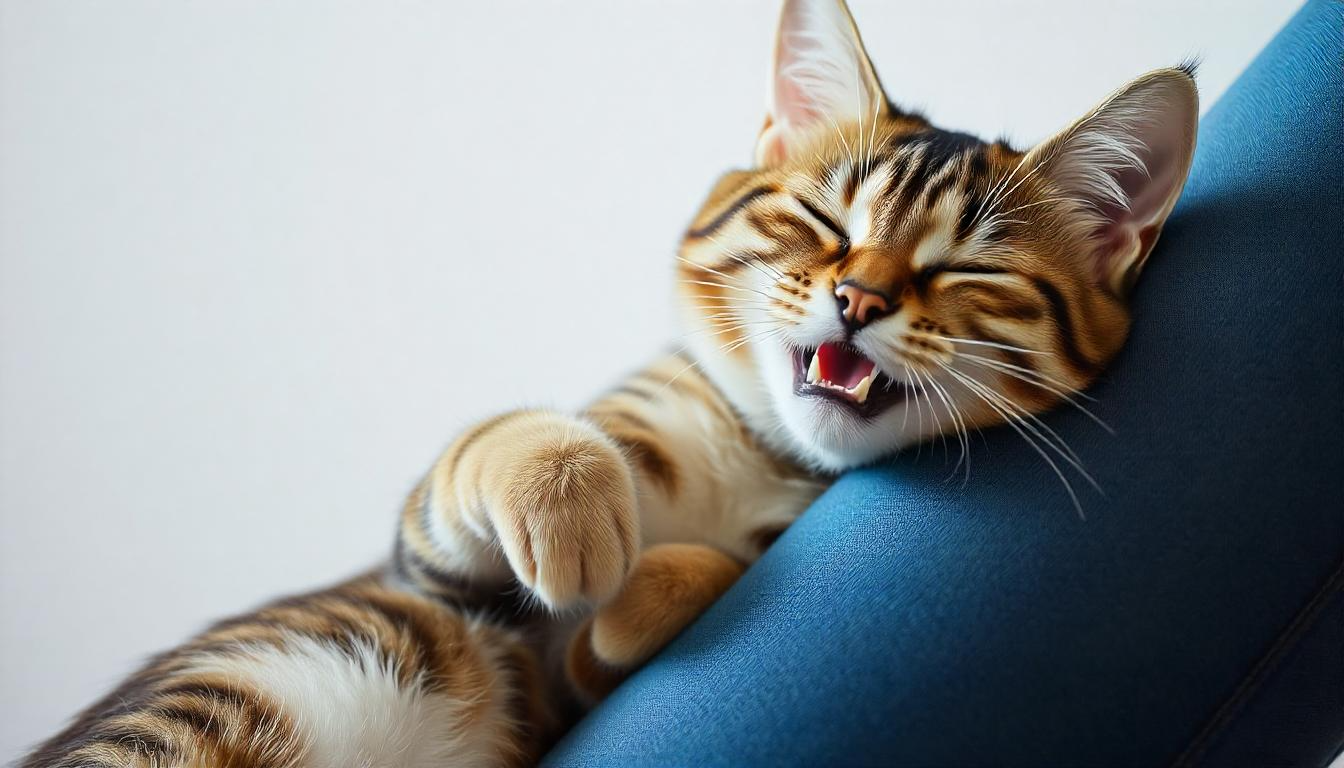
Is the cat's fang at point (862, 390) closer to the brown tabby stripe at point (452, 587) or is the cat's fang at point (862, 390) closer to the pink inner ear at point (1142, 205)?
the pink inner ear at point (1142, 205)

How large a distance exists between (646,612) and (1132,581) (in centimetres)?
45

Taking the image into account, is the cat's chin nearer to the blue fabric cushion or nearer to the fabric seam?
the blue fabric cushion

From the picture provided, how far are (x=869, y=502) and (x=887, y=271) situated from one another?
225mm

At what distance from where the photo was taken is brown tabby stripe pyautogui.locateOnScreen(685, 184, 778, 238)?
1.09 metres

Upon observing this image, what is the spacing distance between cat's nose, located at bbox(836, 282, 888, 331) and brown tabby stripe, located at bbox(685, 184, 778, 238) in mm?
263

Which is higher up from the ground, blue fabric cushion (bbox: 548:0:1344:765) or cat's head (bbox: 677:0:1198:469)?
cat's head (bbox: 677:0:1198:469)

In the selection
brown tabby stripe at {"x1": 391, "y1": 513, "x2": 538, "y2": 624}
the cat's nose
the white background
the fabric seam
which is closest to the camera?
the fabric seam

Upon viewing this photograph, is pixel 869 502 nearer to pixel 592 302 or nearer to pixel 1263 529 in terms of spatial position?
pixel 1263 529

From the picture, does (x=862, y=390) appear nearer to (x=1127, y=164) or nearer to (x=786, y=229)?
(x=786, y=229)

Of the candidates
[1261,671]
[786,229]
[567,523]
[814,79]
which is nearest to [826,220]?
[786,229]

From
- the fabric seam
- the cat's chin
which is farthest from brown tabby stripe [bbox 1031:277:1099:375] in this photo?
the fabric seam

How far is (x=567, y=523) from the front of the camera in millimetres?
894

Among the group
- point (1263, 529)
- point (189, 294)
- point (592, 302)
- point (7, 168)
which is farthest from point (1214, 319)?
point (7, 168)

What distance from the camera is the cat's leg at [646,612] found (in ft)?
3.04
